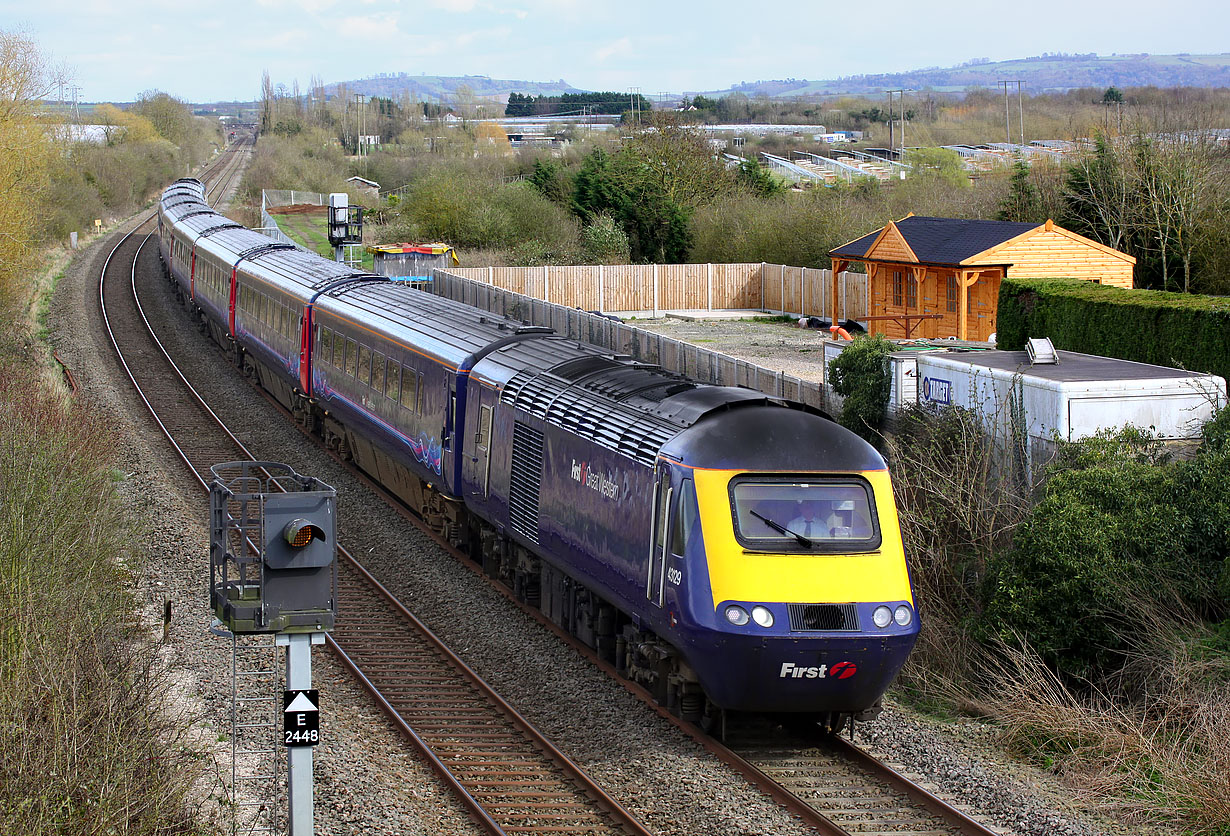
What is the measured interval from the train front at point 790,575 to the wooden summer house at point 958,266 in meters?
19.0

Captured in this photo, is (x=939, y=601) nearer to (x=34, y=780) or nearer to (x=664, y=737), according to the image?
(x=664, y=737)

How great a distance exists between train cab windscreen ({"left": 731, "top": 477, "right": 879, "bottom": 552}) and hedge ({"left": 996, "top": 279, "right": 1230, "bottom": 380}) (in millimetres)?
9983

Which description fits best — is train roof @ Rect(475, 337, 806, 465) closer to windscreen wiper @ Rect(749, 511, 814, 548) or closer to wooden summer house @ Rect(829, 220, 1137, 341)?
windscreen wiper @ Rect(749, 511, 814, 548)

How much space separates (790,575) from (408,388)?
355 inches

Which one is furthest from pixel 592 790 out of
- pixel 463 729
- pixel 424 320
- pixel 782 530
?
pixel 424 320

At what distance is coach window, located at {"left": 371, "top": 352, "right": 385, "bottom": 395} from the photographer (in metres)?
18.6

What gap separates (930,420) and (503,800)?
8793 millimetres

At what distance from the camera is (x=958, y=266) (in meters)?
28.9

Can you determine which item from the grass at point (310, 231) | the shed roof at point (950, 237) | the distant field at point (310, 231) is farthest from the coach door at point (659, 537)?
the distant field at point (310, 231)

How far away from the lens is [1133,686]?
12.0 meters

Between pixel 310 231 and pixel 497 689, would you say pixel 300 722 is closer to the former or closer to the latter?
pixel 497 689

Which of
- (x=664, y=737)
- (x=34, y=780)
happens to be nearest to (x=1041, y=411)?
(x=664, y=737)

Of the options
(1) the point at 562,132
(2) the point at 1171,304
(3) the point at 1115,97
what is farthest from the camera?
(1) the point at 562,132

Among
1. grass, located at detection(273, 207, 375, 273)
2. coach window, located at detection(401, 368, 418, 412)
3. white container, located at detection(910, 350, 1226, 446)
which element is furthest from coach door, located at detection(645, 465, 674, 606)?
grass, located at detection(273, 207, 375, 273)
